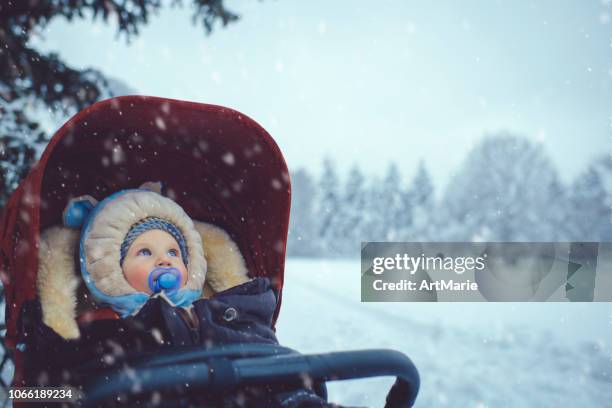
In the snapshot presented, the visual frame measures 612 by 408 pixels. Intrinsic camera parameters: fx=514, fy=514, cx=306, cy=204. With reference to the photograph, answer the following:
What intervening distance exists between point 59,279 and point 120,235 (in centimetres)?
33

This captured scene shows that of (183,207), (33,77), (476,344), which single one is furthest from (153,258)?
(476,344)

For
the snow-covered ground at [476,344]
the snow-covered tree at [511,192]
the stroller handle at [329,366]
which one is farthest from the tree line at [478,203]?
the stroller handle at [329,366]

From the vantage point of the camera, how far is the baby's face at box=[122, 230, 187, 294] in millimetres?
2467

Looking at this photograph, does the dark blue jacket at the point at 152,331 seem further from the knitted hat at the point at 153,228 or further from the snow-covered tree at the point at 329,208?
the snow-covered tree at the point at 329,208

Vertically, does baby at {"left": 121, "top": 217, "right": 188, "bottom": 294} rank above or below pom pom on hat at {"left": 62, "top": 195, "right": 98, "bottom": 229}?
below

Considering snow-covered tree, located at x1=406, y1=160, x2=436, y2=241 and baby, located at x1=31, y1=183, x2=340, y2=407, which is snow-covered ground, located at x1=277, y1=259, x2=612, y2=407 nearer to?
baby, located at x1=31, y1=183, x2=340, y2=407

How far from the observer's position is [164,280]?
239 cm

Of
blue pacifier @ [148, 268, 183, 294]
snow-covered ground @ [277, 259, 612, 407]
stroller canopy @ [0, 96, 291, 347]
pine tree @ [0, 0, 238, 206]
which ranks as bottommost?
snow-covered ground @ [277, 259, 612, 407]

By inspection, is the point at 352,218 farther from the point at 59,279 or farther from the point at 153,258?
the point at 59,279

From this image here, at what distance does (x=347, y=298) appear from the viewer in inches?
469

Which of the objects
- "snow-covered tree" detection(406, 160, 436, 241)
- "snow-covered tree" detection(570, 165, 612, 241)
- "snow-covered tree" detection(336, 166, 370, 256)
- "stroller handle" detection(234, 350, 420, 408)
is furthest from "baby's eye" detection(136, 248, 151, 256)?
"snow-covered tree" detection(336, 166, 370, 256)

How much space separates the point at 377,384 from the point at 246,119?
3.04 m

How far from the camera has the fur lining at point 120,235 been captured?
241 cm

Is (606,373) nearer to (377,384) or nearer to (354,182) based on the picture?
(377,384)
